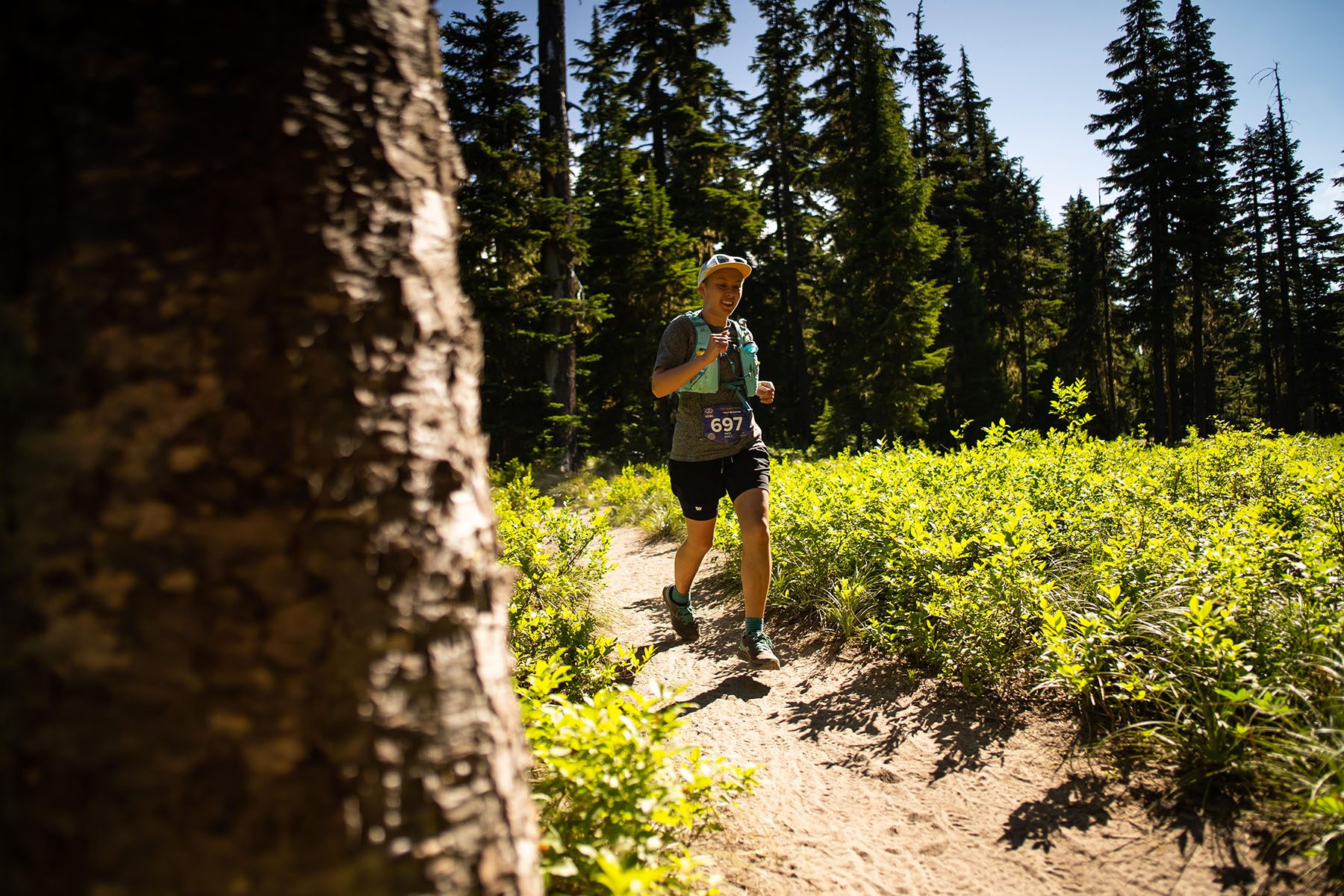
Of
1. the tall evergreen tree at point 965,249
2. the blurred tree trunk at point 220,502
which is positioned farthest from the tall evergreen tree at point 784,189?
the blurred tree trunk at point 220,502

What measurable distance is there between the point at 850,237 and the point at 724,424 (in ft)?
62.8

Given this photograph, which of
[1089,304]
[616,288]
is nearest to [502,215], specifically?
[616,288]

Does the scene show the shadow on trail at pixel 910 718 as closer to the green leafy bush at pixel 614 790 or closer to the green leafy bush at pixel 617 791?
the green leafy bush at pixel 617 791

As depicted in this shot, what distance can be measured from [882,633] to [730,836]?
180 centimetres

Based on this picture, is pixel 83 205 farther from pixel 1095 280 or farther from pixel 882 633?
pixel 1095 280

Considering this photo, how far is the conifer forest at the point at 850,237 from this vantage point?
1430cm

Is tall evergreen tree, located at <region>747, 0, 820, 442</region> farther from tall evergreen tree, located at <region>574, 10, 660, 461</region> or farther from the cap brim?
the cap brim

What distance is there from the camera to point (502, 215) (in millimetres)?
13297

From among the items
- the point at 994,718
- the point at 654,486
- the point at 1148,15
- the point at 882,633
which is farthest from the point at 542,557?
the point at 1148,15

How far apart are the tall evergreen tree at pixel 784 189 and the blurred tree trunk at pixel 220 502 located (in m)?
23.3

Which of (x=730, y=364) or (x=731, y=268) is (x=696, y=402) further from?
(x=731, y=268)

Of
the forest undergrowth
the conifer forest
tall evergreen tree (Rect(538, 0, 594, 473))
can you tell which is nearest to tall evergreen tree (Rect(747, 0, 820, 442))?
the conifer forest

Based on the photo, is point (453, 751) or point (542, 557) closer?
point (453, 751)

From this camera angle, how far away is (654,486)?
10516 mm
